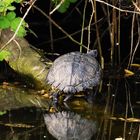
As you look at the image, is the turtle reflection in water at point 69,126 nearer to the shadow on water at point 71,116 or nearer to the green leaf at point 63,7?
the shadow on water at point 71,116

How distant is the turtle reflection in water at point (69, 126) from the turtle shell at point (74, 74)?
404 millimetres

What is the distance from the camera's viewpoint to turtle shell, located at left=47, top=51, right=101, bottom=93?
399cm

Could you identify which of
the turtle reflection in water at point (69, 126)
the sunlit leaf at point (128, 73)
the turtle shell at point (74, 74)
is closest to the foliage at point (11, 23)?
the turtle shell at point (74, 74)

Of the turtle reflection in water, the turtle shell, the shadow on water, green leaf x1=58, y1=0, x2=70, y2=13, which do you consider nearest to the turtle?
the turtle shell

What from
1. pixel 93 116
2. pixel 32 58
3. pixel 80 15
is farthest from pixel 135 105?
pixel 80 15

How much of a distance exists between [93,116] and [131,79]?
995 mm

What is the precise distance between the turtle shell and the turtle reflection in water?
404 mm

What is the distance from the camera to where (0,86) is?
164 inches

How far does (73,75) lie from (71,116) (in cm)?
52

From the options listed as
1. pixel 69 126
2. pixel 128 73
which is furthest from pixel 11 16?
pixel 128 73

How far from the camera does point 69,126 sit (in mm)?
3422

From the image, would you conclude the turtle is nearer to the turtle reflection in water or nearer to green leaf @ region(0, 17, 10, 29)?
the turtle reflection in water

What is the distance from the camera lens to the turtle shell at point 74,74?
13.1 ft

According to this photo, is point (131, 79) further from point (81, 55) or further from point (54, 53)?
point (54, 53)
